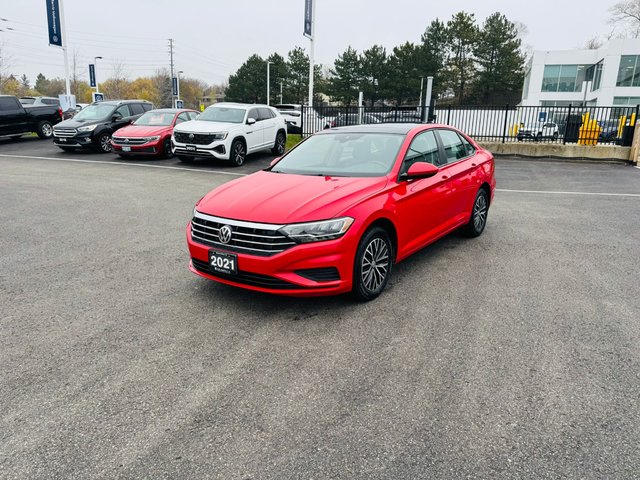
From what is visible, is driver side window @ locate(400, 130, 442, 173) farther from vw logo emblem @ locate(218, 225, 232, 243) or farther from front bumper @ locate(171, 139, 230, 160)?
front bumper @ locate(171, 139, 230, 160)

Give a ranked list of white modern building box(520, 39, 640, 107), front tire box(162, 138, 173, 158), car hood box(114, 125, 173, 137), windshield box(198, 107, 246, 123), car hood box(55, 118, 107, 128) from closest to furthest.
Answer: windshield box(198, 107, 246, 123)
car hood box(114, 125, 173, 137)
front tire box(162, 138, 173, 158)
car hood box(55, 118, 107, 128)
white modern building box(520, 39, 640, 107)

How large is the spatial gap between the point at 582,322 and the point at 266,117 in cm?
1370

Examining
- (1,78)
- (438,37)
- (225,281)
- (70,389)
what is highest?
(438,37)

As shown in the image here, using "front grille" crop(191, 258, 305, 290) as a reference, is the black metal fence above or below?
above

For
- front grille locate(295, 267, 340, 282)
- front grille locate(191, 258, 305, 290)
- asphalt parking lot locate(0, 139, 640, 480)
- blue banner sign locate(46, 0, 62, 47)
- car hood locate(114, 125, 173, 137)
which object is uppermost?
blue banner sign locate(46, 0, 62, 47)

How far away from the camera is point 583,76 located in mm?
60750

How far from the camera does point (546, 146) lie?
702 inches

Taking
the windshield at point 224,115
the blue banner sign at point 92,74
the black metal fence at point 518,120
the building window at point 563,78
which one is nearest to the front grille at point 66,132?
the windshield at point 224,115

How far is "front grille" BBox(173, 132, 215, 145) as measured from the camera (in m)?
14.1

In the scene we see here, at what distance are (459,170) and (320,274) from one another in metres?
2.89

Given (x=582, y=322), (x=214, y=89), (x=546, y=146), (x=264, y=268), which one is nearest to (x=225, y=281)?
(x=264, y=268)

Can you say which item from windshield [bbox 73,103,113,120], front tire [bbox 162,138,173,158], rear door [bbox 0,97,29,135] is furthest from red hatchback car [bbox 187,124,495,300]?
rear door [bbox 0,97,29,135]

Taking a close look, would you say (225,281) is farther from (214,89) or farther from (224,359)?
(214,89)

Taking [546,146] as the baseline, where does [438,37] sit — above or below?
above
